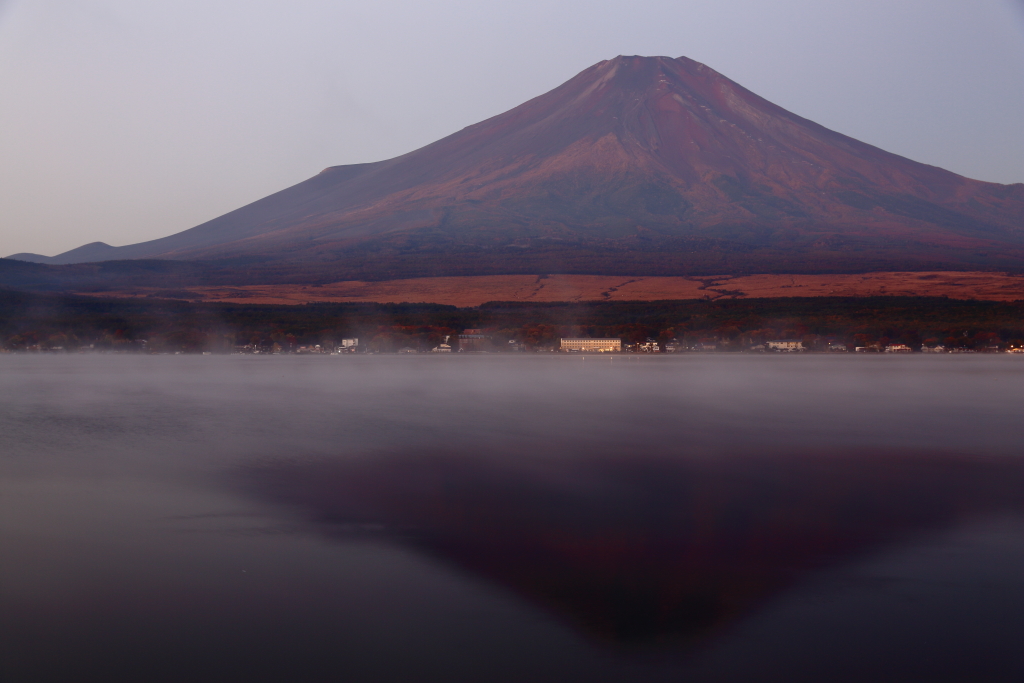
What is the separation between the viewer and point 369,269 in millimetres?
99875

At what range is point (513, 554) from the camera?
25.5 feet

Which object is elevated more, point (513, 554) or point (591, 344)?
point (513, 554)

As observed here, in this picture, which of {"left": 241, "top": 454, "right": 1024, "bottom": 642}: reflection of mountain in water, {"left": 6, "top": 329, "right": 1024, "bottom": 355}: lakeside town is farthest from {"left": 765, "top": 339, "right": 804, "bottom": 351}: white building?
{"left": 241, "top": 454, "right": 1024, "bottom": 642}: reflection of mountain in water

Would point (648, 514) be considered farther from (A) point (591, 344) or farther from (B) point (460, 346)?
(B) point (460, 346)

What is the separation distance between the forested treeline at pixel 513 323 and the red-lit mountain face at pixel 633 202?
39.6ft

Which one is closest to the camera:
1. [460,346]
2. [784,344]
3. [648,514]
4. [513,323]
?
[648,514]

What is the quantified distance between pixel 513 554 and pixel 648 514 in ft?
7.37

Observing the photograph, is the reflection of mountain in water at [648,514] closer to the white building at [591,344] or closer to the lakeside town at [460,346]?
the lakeside town at [460,346]

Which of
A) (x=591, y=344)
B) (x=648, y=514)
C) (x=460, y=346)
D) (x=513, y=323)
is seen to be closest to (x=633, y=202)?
(x=513, y=323)

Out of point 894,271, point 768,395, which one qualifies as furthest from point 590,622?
point 894,271

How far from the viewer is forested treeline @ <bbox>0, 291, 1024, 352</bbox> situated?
74.7 m

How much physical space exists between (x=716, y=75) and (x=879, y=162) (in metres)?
33.5

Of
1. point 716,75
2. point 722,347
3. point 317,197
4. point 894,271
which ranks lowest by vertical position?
point 722,347

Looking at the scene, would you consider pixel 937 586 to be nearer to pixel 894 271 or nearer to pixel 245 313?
pixel 245 313
